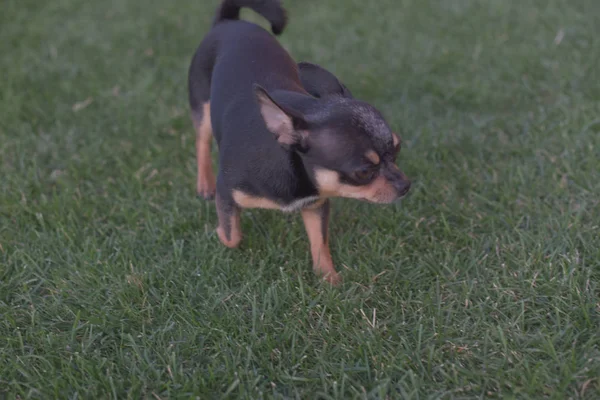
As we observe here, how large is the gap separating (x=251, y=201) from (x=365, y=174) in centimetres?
64

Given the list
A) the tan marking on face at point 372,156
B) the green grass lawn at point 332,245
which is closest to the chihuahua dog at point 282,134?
the tan marking on face at point 372,156

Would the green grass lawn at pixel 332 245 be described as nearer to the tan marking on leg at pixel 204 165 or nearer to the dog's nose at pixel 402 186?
the tan marking on leg at pixel 204 165

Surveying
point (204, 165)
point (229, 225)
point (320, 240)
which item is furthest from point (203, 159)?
point (320, 240)

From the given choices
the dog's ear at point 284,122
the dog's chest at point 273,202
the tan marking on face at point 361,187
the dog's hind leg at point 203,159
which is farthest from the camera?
the dog's hind leg at point 203,159

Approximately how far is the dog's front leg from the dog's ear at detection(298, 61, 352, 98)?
1.81 feet

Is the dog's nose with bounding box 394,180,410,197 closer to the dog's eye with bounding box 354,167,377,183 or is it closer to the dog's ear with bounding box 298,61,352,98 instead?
the dog's eye with bounding box 354,167,377,183

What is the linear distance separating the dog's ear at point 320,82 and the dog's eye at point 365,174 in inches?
19.3

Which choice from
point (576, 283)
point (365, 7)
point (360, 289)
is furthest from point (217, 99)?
point (365, 7)

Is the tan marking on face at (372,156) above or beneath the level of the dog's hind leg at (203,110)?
above

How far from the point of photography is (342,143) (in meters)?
2.59

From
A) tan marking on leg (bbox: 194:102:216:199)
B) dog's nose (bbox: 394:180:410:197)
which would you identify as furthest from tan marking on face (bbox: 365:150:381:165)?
tan marking on leg (bbox: 194:102:216:199)

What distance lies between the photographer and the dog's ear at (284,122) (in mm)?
2551

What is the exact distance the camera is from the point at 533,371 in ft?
8.21

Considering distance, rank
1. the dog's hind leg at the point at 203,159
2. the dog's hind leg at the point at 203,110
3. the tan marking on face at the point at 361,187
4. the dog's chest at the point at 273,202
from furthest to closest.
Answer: the dog's hind leg at the point at 203,159 < the dog's hind leg at the point at 203,110 < the dog's chest at the point at 273,202 < the tan marking on face at the point at 361,187
